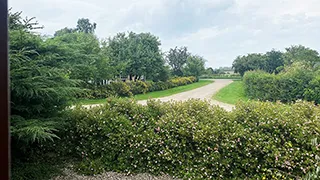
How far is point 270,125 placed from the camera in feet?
7.43

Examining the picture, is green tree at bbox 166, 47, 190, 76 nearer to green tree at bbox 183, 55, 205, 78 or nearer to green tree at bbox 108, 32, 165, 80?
green tree at bbox 183, 55, 205, 78

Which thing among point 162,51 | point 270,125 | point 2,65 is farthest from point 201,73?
point 2,65

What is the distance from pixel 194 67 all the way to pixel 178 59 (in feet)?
4.04

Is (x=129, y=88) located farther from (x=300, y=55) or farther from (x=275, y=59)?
(x=275, y=59)

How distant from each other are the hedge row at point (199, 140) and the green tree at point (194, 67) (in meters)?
12.6

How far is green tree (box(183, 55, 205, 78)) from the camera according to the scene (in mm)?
15070

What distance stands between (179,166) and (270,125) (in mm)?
979

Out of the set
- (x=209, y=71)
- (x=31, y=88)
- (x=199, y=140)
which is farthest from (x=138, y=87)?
(x=209, y=71)

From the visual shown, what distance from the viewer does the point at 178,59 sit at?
48.8ft

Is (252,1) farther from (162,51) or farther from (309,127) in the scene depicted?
(162,51)

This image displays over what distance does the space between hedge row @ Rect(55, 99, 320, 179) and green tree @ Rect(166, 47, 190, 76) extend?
40.3 feet

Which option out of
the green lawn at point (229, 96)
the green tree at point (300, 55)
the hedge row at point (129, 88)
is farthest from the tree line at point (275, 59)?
the hedge row at point (129, 88)

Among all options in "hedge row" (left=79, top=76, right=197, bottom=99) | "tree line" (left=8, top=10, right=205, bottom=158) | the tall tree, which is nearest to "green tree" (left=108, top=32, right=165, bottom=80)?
"hedge row" (left=79, top=76, right=197, bottom=99)

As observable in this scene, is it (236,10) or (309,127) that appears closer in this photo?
(309,127)
